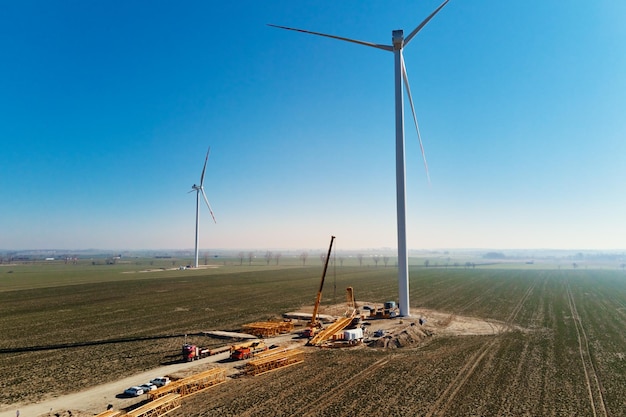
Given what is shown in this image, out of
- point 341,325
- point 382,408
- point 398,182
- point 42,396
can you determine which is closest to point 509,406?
point 382,408

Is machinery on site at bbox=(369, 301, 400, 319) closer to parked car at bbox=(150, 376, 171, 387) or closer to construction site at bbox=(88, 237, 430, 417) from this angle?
construction site at bbox=(88, 237, 430, 417)

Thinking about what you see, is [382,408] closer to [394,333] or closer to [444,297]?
[394,333]

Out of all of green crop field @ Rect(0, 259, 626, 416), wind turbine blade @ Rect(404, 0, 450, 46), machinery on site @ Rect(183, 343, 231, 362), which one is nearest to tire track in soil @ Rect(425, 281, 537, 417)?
green crop field @ Rect(0, 259, 626, 416)

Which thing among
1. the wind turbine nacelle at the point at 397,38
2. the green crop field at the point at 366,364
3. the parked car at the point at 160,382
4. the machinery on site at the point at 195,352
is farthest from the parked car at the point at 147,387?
the wind turbine nacelle at the point at 397,38

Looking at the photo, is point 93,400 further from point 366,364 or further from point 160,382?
point 366,364

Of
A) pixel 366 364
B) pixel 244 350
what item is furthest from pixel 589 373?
pixel 244 350

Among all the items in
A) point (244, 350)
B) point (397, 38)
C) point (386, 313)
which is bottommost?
point (386, 313)
